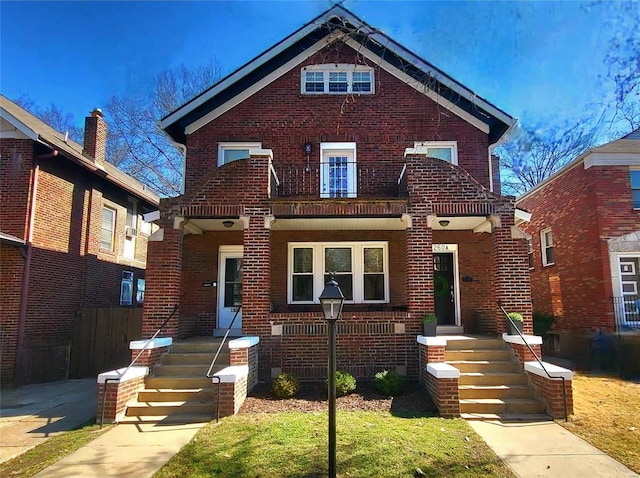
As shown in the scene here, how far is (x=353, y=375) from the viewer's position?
366 inches

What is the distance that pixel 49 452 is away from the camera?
232 inches

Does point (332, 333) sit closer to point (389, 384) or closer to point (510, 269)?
point (389, 384)

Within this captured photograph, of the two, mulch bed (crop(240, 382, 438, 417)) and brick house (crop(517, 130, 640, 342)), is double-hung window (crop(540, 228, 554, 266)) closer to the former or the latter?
brick house (crop(517, 130, 640, 342))

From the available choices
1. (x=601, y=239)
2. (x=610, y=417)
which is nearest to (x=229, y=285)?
(x=610, y=417)

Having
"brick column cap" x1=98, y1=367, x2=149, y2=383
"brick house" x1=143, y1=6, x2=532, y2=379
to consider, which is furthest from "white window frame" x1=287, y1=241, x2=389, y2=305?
"brick column cap" x1=98, y1=367, x2=149, y2=383

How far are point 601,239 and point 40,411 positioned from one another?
48.9 ft

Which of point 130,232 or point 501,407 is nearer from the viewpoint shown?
point 501,407

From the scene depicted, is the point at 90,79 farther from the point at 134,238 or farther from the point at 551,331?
the point at 551,331

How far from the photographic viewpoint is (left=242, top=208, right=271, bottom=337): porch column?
31.0 feet

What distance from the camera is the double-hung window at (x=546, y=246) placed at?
1592 cm

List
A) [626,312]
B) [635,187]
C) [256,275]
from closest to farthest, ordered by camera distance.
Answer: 1. [256,275]
2. [626,312]
3. [635,187]

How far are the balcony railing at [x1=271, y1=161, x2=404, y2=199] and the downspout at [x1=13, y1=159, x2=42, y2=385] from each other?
6.48 meters

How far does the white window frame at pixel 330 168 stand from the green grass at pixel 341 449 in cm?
619

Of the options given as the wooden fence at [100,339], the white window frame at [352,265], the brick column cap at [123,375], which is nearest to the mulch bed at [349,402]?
the brick column cap at [123,375]
